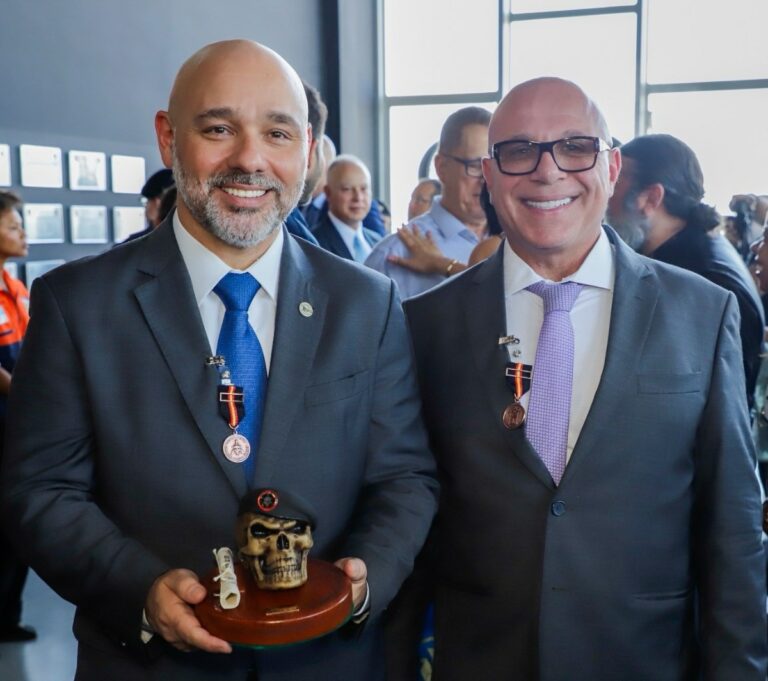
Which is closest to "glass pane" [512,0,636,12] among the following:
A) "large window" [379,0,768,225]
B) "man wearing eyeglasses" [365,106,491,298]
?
"large window" [379,0,768,225]

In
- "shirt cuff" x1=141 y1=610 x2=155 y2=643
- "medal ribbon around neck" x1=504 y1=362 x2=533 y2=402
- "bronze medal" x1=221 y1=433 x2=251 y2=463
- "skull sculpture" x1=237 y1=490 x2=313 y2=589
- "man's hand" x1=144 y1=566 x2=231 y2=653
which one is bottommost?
"shirt cuff" x1=141 y1=610 x2=155 y2=643

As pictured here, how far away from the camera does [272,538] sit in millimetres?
1363

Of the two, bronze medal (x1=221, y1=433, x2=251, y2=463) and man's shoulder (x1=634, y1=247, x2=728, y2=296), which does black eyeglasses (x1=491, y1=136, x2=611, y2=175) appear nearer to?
man's shoulder (x1=634, y1=247, x2=728, y2=296)

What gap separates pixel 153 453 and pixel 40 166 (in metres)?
5.04

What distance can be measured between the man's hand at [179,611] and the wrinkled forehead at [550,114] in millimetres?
1084

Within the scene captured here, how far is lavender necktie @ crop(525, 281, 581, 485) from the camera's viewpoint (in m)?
1.81

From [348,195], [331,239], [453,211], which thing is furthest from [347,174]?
[453,211]

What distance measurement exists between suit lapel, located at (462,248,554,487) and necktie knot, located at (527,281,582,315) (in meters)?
0.09

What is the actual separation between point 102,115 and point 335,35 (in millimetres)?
4154

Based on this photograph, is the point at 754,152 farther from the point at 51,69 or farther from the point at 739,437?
the point at 739,437

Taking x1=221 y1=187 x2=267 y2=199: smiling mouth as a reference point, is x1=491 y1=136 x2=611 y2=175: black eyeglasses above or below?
above

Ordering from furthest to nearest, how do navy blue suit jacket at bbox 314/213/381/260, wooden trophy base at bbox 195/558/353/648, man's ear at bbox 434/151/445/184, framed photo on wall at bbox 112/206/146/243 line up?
framed photo on wall at bbox 112/206/146/243
navy blue suit jacket at bbox 314/213/381/260
man's ear at bbox 434/151/445/184
wooden trophy base at bbox 195/558/353/648

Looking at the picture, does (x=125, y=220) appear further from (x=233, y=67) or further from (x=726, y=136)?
(x=726, y=136)

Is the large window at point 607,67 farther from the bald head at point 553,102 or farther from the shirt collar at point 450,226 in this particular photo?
the bald head at point 553,102
